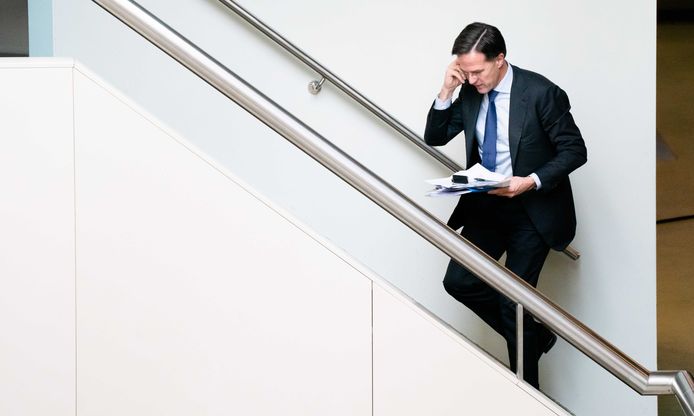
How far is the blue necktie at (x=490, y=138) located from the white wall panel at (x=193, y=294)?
1245 mm

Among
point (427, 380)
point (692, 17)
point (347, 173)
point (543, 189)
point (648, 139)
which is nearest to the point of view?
point (347, 173)

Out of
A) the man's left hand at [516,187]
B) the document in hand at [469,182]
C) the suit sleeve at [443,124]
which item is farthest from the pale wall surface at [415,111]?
the document in hand at [469,182]

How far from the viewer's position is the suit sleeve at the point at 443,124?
360 cm

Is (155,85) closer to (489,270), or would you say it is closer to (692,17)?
(489,270)

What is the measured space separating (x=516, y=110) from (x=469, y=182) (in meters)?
0.44

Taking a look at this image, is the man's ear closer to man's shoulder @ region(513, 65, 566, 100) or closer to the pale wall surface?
man's shoulder @ region(513, 65, 566, 100)

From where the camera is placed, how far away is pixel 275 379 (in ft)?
8.24

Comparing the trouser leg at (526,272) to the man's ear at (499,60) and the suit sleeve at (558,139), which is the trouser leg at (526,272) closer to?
the suit sleeve at (558,139)

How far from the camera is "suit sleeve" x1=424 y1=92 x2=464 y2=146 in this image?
3598mm

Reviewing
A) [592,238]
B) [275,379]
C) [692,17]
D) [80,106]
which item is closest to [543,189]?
[592,238]

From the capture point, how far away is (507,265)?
11.8ft

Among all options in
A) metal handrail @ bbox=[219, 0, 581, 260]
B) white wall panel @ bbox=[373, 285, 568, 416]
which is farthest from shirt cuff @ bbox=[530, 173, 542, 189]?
white wall panel @ bbox=[373, 285, 568, 416]

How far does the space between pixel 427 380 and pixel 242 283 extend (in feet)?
1.78

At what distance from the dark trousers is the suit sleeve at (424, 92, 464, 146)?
28 centimetres
